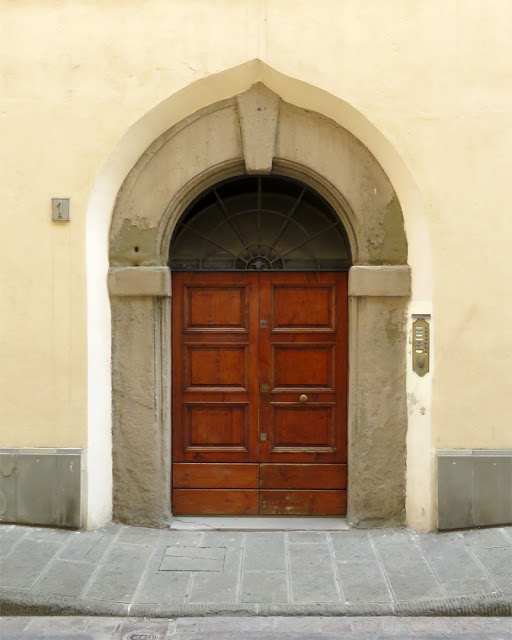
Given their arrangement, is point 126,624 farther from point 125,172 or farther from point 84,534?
point 125,172

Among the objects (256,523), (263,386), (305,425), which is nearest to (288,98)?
(263,386)

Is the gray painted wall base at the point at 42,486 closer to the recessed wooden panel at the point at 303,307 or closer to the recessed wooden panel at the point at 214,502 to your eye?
the recessed wooden panel at the point at 214,502

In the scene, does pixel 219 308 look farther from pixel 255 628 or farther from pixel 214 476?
pixel 255 628

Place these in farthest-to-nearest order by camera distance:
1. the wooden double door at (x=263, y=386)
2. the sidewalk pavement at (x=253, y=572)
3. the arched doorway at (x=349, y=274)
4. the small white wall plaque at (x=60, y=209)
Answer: the wooden double door at (x=263, y=386) → the arched doorway at (x=349, y=274) → the small white wall plaque at (x=60, y=209) → the sidewalk pavement at (x=253, y=572)

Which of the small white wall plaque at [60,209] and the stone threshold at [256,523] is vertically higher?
the small white wall plaque at [60,209]

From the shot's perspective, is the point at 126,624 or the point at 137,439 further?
the point at 137,439

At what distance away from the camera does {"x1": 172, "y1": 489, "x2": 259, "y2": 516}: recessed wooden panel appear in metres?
5.57

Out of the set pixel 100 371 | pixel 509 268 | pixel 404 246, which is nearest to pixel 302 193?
pixel 404 246

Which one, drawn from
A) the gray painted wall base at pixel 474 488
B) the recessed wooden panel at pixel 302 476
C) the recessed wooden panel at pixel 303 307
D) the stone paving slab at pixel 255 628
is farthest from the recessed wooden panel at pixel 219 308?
the stone paving slab at pixel 255 628

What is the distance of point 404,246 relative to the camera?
17.2ft

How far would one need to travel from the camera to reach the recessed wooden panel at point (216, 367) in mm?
5582

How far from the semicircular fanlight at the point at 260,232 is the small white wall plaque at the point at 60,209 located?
40.2 inches

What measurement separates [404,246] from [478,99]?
54.9 inches

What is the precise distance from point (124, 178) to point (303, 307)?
6.76ft
